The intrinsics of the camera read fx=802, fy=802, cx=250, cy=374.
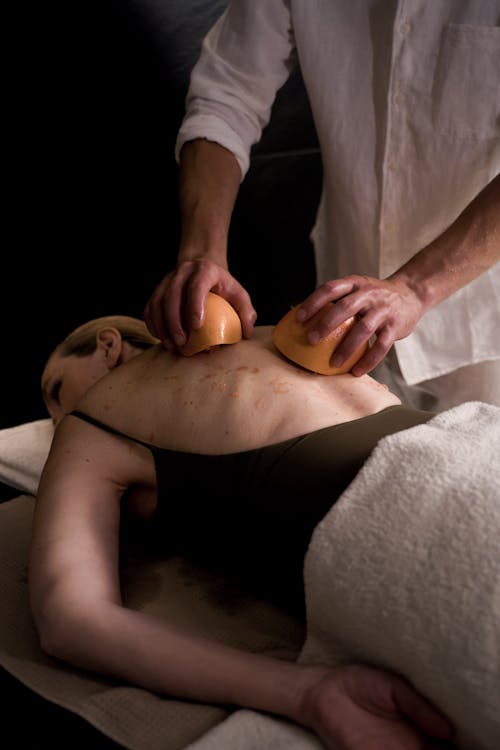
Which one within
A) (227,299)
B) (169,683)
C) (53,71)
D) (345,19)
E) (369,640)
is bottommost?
(169,683)

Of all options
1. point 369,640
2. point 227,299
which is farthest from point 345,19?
point 369,640

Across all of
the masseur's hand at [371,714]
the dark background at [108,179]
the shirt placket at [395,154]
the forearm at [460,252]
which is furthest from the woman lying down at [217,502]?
the dark background at [108,179]

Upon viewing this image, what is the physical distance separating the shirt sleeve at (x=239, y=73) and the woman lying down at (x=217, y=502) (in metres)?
0.60

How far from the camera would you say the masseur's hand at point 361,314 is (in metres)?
1.24

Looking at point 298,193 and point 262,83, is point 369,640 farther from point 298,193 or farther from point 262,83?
point 298,193

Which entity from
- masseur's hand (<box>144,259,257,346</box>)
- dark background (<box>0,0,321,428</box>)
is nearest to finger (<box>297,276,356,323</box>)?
masseur's hand (<box>144,259,257,346</box>)

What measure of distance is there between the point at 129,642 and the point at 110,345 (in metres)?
0.77

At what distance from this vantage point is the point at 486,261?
4.79 feet

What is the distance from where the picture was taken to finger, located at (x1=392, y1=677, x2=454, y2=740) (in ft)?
2.98

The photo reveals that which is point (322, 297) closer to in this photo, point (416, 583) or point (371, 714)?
point (416, 583)

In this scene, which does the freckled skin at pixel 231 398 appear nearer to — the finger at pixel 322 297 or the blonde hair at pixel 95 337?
the finger at pixel 322 297

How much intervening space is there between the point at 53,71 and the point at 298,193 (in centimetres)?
79

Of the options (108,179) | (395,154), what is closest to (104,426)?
(395,154)

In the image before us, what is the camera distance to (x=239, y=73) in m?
1.83
